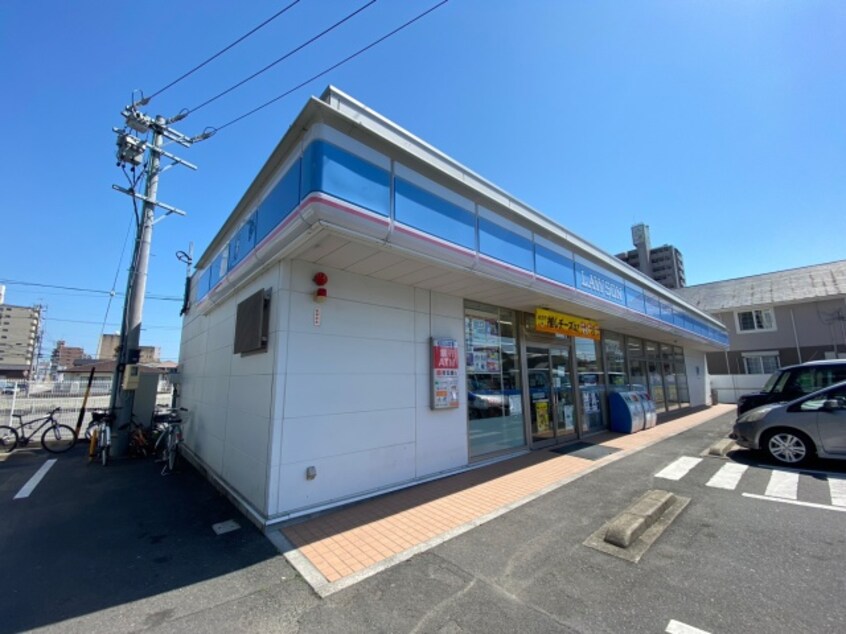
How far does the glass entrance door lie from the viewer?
8.02 meters

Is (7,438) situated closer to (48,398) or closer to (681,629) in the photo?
(48,398)

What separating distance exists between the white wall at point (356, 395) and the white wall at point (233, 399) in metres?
0.25

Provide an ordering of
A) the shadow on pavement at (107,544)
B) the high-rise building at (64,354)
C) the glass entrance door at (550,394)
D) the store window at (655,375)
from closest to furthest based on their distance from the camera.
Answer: the shadow on pavement at (107,544) < the glass entrance door at (550,394) < the store window at (655,375) < the high-rise building at (64,354)

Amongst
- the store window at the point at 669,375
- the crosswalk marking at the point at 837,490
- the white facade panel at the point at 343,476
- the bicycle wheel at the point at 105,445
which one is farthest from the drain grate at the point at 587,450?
the bicycle wheel at the point at 105,445

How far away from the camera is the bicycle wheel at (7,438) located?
29.2ft

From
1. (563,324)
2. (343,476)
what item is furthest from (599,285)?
(343,476)

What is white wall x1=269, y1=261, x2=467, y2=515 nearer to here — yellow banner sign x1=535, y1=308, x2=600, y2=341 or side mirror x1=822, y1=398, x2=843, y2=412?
yellow banner sign x1=535, y1=308, x2=600, y2=341

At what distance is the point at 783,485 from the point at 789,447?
1553 millimetres

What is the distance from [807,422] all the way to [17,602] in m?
10.4

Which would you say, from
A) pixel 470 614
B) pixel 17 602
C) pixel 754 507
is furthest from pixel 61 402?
pixel 754 507

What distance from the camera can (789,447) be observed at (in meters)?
6.30

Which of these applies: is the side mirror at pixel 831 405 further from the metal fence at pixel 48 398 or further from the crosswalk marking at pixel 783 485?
the metal fence at pixel 48 398

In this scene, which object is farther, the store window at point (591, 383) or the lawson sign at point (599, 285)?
the store window at point (591, 383)

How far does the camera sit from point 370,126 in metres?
4.16
